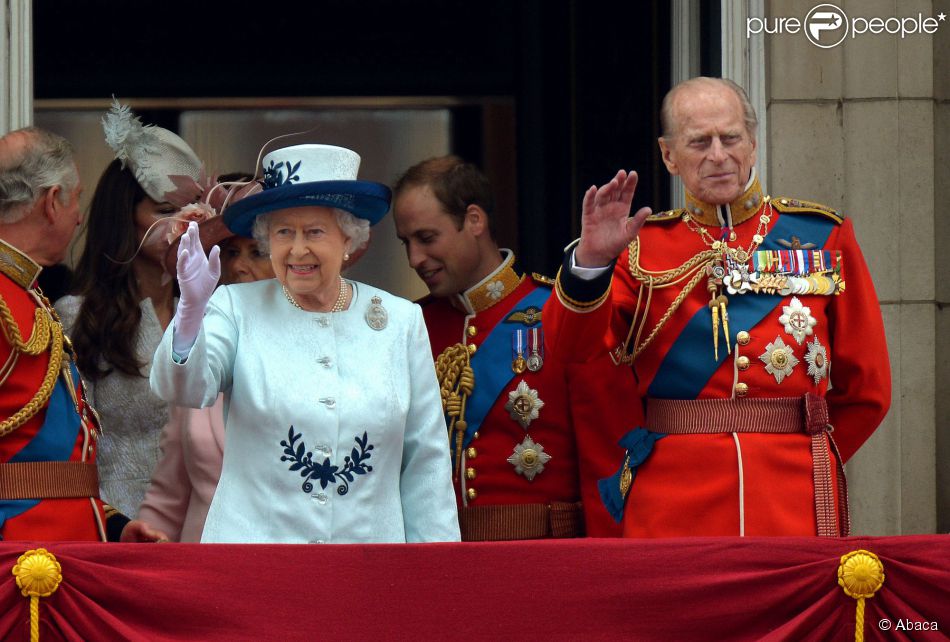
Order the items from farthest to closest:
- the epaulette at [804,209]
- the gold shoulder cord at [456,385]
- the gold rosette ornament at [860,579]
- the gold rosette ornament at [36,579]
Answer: the gold shoulder cord at [456,385] → the epaulette at [804,209] → the gold rosette ornament at [860,579] → the gold rosette ornament at [36,579]

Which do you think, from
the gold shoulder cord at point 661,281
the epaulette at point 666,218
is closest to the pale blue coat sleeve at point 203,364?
the gold shoulder cord at point 661,281

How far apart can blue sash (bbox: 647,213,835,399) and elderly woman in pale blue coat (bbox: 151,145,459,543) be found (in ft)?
1.93

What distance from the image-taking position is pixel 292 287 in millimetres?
3764

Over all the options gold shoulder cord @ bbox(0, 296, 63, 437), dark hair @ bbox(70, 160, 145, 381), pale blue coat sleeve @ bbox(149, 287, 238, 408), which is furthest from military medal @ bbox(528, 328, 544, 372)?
gold shoulder cord @ bbox(0, 296, 63, 437)

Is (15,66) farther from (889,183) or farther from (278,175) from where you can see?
(889,183)

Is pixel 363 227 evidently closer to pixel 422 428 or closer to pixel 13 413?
pixel 422 428

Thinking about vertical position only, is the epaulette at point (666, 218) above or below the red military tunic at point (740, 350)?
above

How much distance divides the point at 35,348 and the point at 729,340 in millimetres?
1623

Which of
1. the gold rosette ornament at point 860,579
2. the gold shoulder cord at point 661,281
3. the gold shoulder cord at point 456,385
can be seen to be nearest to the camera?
the gold rosette ornament at point 860,579

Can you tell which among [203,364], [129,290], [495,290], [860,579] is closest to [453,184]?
[495,290]

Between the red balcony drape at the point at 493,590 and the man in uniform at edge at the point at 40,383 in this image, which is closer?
the red balcony drape at the point at 493,590

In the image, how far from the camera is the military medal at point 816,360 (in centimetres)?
403

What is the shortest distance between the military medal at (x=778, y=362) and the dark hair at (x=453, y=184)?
1.27 meters

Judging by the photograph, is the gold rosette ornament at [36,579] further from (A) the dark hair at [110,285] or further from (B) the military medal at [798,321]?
(B) the military medal at [798,321]
